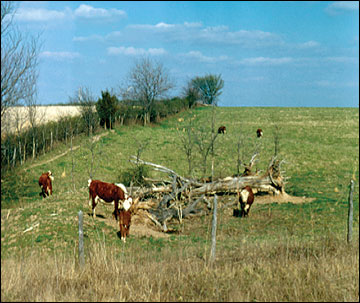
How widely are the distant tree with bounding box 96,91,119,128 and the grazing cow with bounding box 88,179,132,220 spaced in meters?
27.0

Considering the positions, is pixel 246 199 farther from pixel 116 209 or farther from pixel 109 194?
pixel 109 194

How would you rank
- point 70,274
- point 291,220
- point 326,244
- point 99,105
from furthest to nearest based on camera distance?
1. point 99,105
2. point 291,220
3. point 326,244
4. point 70,274

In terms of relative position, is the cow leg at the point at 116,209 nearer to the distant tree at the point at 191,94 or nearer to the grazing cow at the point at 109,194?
the grazing cow at the point at 109,194

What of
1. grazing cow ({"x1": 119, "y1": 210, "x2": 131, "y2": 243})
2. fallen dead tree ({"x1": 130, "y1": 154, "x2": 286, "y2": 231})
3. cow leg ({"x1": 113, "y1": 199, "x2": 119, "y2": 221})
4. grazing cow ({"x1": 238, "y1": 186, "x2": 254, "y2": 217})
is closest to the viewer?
grazing cow ({"x1": 119, "y1": 210, "x2": 131, "y2": 243})

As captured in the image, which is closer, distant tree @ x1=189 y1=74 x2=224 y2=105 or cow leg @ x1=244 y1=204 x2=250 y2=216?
cow leg @ x1=244 y1=204 x2=250 y2=216

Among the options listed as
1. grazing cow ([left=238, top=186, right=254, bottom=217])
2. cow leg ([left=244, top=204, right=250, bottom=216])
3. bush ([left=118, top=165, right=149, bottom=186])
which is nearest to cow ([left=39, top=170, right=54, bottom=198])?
bush ([left=118, top=165, right=149, bottom=186])

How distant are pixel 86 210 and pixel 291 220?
359 inches

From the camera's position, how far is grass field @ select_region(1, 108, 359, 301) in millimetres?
6762

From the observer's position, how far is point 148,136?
41906mm

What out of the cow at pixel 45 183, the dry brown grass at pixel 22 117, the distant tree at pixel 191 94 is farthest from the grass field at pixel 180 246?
the distant tree at pixel 191 94

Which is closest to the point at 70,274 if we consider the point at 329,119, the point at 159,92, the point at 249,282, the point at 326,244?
the point at 249,282

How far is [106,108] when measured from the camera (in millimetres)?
41719

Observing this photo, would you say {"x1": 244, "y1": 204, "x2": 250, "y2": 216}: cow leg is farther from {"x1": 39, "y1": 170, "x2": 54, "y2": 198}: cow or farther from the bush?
{"x1": 39, "y1": 170, "x2": 54, "y2": 198}: cow

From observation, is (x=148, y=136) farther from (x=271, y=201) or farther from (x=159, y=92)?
(x=271, y=201)
